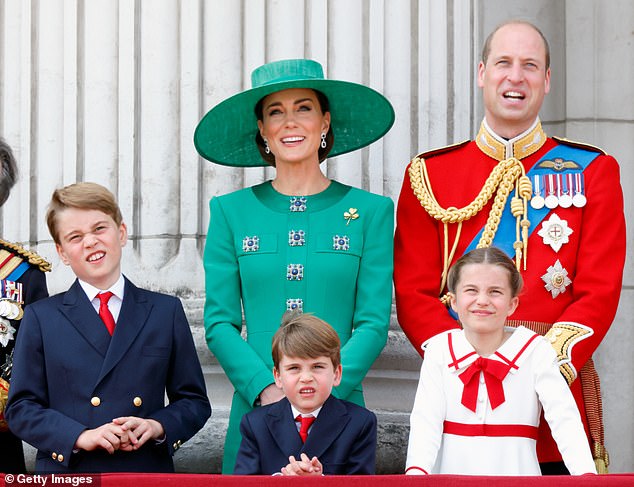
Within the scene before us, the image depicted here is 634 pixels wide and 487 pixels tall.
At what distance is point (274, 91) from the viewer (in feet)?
15.7

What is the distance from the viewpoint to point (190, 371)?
4.51 meters

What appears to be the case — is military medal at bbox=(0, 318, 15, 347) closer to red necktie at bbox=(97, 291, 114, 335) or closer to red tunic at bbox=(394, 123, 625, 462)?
red necktie at bbox=(97, 291, 114, 335)

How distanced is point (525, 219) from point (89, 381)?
1492 millimetres

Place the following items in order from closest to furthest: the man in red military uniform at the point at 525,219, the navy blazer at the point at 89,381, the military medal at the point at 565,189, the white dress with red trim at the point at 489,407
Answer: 1. the white dress with red trim at the point at 489,407
2. the navy blazer at the point at 89,381
3. the man in red military uniform at the point at 525,219
4. the military medal at the point at 565,189

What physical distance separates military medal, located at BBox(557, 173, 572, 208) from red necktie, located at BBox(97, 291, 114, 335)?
148 centimetres

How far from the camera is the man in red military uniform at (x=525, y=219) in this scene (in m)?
4.54

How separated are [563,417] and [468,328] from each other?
386 millimetres

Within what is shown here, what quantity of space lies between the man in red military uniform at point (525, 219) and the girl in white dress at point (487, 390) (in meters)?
0.24

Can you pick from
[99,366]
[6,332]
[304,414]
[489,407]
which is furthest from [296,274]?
[6,332]

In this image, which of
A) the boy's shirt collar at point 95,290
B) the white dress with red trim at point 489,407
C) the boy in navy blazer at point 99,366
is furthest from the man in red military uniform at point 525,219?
the boy's shirt collar at point 95,290

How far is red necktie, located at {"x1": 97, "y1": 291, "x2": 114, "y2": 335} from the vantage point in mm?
4430

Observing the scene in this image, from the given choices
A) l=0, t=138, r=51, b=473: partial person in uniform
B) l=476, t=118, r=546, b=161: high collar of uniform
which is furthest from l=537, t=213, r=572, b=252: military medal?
l=0, t=138, r=51, b=473: partial person in uniform

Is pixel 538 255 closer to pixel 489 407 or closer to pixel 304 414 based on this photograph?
pixel 489 407

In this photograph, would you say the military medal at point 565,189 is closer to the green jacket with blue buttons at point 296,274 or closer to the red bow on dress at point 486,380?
the green jacket with blue buttons at point 296,274
